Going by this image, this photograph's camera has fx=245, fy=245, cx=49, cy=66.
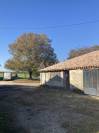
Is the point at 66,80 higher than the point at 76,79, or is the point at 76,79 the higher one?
the point at 76,79

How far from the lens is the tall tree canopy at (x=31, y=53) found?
60.1m

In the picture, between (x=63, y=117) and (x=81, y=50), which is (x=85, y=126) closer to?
(x=63, y=117)

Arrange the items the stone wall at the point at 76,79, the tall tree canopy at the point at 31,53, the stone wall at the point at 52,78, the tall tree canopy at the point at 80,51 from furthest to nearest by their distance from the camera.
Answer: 1. the tall tree canopy at the point at 80,51
2. the tall tree canopy at the point at 31,53
3. the stone wall at the point at 52,78
4. the stone wall at the point at 76,79

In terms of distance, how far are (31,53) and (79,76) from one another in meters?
35.8

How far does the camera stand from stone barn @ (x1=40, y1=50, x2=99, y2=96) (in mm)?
22828

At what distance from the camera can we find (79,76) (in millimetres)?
25875

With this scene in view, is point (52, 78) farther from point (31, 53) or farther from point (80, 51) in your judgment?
point (80, 51)

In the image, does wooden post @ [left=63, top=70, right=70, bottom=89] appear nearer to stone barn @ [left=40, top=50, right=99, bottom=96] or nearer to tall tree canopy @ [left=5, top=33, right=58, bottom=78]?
stone barn @ [left=40, top=50, right=99, bottom=96]

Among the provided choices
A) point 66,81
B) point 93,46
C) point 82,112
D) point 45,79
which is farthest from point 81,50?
point 82,112

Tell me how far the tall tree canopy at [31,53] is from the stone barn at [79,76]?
81.0 ft

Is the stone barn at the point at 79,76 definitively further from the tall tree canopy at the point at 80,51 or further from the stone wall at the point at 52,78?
the tall tree canopy at the point at 80,51

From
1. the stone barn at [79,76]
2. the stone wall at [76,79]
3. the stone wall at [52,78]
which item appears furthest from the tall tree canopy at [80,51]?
the stone wall at [76,79]

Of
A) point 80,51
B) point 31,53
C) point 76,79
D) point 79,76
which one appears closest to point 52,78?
point 76,79

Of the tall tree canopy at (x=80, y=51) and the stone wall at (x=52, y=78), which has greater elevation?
the tall tree canopy at (x=80, y=51)
